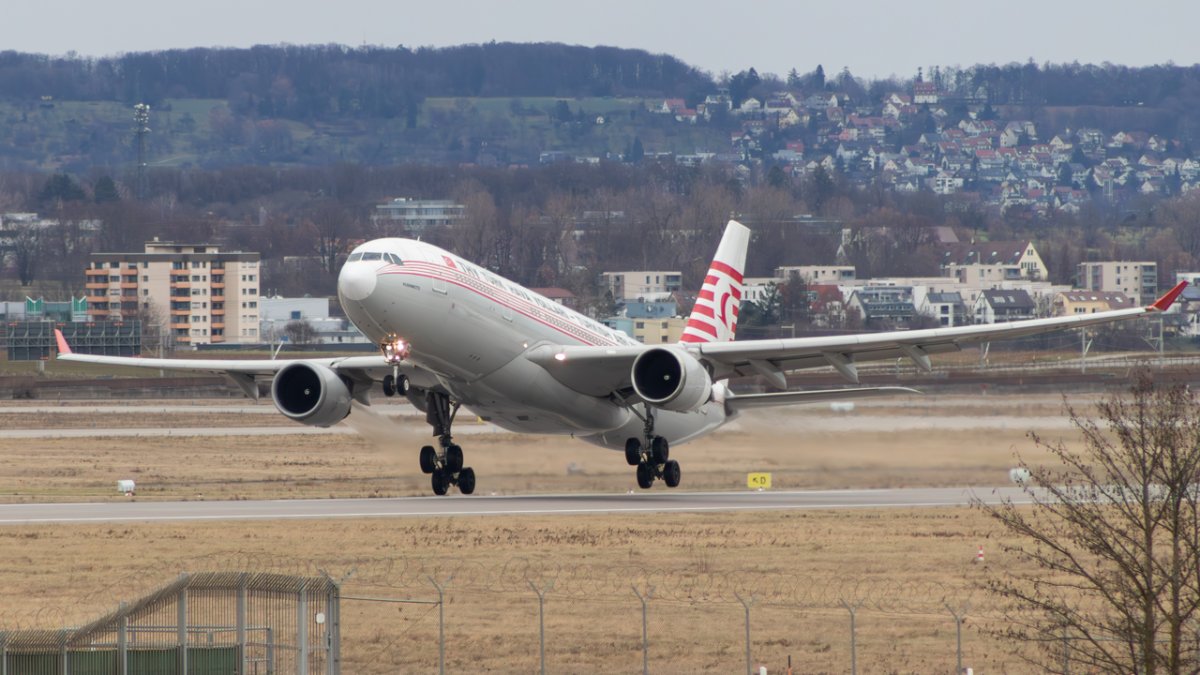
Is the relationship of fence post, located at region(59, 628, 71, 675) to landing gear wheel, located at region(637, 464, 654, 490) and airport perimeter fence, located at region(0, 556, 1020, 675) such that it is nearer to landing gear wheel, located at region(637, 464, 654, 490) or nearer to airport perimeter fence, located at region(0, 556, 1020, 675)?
airport perimeter fence, located at region(0, 556, 1020, 675)

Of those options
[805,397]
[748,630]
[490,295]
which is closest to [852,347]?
[805,397]

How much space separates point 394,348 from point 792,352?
10916 mm

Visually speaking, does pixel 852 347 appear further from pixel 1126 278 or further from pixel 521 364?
pixel 1126 278

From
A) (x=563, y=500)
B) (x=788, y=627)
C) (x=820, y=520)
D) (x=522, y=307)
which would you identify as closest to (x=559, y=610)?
(x=788, y=627)

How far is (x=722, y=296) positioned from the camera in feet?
188

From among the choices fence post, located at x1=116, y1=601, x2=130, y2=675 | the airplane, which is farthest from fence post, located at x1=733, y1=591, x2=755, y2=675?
fence post, located at x1=116, y1=601, x2=130, y2=675

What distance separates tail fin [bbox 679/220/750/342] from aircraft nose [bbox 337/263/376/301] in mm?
15866

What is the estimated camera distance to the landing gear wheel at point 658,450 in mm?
49125

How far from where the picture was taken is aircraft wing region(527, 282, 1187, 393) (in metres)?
45.0

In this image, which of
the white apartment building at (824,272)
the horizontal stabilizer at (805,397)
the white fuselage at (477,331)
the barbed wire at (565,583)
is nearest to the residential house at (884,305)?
the white apartment building at (824,272)

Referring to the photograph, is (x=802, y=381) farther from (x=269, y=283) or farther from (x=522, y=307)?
(x=269, y=283)

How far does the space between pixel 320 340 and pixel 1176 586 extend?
402ft

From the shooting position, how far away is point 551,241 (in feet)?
604

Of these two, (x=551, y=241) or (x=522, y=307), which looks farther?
(x=551, y=241)
